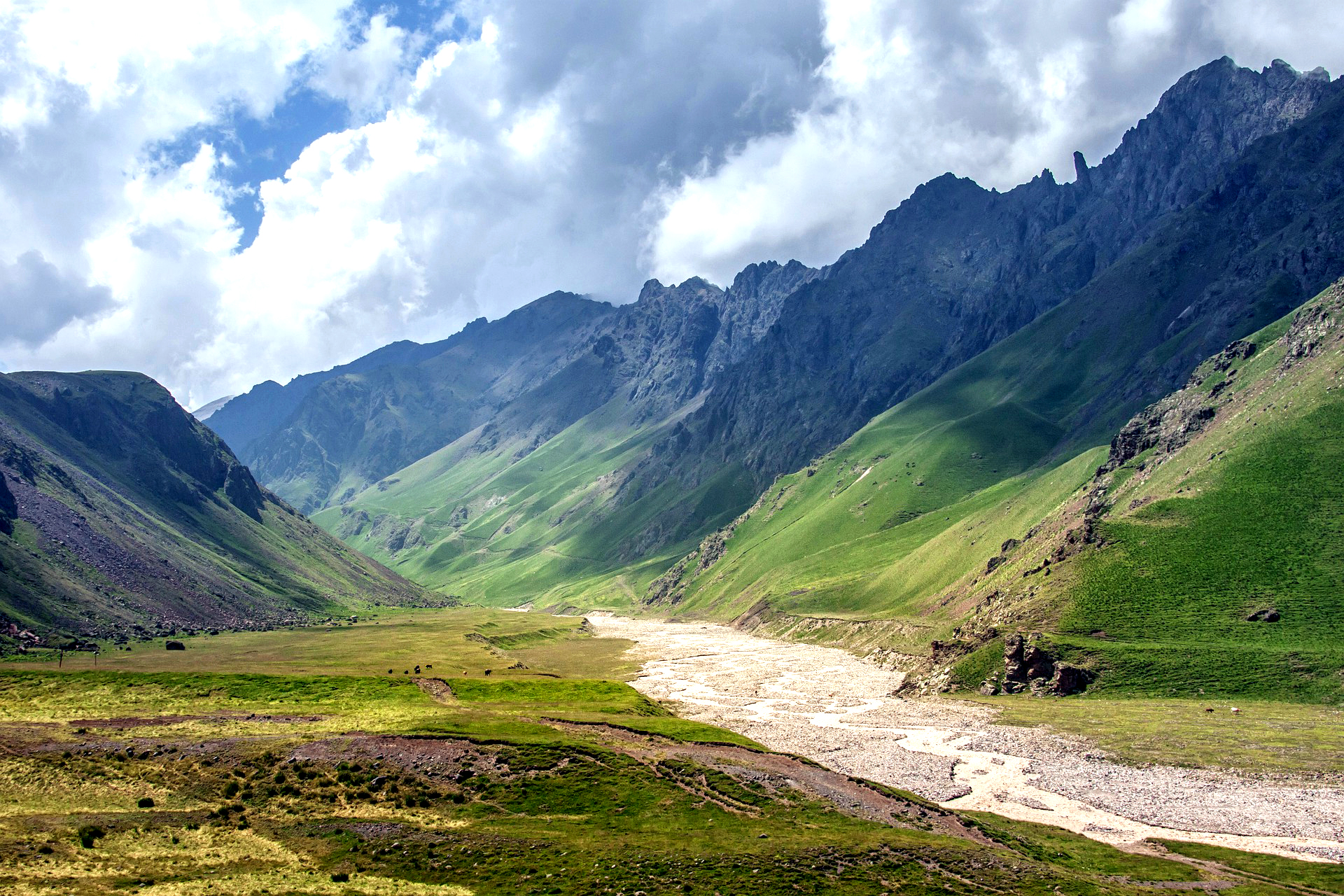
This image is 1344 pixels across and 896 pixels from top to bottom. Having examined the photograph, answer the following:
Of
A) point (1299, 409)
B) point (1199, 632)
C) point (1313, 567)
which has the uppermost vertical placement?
point (1299, 409)

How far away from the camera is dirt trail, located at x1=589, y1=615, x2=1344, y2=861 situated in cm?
6919

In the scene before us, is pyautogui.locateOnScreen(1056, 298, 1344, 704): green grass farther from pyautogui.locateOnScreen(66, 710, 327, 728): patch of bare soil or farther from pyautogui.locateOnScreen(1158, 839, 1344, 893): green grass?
pyautogui.locateOnScreen(66, 710, 327, 728): patch of bare soil

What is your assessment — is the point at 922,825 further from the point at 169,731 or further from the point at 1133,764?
the point at 169,731

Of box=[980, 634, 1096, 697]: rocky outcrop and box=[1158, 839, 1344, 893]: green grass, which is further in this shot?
box=[980, 634, 1096, 697]: rocky outcrop

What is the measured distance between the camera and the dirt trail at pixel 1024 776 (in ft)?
227

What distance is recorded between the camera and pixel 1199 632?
435 feet

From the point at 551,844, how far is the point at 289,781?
21.3m

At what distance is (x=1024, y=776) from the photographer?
86.7 meters

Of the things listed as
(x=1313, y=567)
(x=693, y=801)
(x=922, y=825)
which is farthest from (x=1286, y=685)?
(x=693, y=801)

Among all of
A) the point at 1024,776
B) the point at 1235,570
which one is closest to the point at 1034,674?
the point at 1235,570

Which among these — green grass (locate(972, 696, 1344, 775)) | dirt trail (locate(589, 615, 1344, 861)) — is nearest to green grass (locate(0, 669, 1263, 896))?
dirt trail (locate(589, 615, 1344, 861))

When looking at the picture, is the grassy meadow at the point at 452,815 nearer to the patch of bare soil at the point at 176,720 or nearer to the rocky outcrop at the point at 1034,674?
the patch of bare soil at the point at 176,720

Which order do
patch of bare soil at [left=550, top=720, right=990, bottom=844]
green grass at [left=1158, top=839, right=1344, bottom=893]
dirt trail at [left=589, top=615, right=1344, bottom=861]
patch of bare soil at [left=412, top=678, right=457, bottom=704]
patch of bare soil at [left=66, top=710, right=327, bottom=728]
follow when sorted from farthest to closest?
patch of bare soil at [left=412, top=678, right=457, bottom=704]
patch of bare soil at [left=66, top=710, right=327, bottom=728]
dirt trail at [left=589, top=615, right=1344, bottom=861]
patch of bare soil at [left=550, top=720, right=990, bottom=844]
green grass at [left=1158, top=839, right=1344, bottom=893]

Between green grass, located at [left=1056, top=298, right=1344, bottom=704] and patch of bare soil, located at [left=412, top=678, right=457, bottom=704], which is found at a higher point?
green grass, located at [left=1056, top=298, right=1344, bottom=704]
